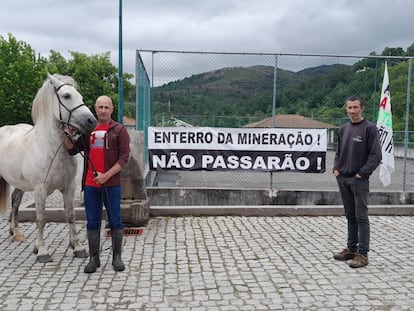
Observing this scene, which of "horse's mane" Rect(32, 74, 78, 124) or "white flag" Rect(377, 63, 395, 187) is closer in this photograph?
"horse's mane" Rect(32, 74, 78, 124)

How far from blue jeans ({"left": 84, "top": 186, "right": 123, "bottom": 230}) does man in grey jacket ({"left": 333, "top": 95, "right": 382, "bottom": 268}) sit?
9.84 feet

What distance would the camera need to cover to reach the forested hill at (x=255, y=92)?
10.1 metres

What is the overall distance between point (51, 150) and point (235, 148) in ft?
14.5

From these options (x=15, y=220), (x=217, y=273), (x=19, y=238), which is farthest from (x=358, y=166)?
(x=15, y=220)

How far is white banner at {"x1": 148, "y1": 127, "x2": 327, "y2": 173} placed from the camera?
8.67 meters

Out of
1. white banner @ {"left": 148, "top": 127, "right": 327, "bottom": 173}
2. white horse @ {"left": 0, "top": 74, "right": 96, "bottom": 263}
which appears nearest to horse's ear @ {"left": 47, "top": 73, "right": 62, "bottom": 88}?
white horse @ {"left": 0, "top": 74, "right": 96, "bottom": 263}

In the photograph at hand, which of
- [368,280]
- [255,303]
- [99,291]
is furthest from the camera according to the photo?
[368,280]

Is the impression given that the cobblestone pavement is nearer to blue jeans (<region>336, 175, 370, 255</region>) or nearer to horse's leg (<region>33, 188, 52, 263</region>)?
horse's leg (<region>33, 188, 52, 263</region>)

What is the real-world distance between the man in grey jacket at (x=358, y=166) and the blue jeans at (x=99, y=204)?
3000mm

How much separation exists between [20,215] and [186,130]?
12.1ft

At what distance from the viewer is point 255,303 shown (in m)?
4.04

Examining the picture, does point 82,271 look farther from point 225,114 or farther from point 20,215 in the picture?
point 225,114

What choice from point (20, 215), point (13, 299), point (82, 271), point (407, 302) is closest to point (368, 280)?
point (407, 302)

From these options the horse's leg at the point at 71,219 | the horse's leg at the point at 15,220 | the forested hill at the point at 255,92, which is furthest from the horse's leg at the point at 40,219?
the forested hill at the point at 255,92
